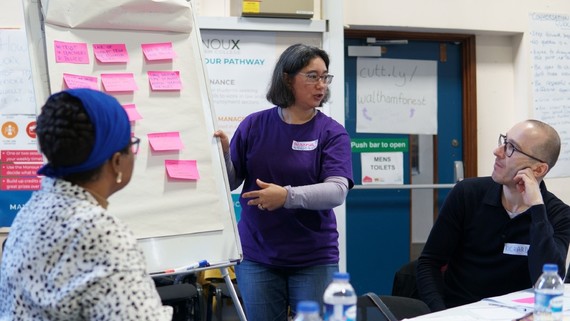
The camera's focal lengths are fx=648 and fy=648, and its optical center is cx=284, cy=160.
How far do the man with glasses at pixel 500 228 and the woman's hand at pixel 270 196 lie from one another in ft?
2.20

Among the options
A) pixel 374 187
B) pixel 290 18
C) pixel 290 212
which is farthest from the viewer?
pixel 374 187

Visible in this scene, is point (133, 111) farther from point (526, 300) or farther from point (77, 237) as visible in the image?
point (526, 300)

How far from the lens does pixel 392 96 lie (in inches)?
172

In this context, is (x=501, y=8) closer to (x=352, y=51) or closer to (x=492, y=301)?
(x=352, y=51)

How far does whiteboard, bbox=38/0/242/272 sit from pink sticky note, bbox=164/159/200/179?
1 centimetres

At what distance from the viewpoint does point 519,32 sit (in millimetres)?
4438

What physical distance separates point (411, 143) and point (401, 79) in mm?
447

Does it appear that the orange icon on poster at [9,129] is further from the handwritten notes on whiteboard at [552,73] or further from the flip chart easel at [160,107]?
the handwritten notes on whiteboard at [552,73]

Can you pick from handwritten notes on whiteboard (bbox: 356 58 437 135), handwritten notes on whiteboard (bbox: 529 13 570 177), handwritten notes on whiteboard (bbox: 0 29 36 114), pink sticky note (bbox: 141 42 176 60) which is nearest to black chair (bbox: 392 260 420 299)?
pink sticky note (bbox: 141 42 176 60)

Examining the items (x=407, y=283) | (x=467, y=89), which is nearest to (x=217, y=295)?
(x=407, y=283)

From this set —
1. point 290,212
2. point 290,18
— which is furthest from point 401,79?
point 290,212

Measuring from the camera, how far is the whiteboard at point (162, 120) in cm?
220

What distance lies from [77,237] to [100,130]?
211 millimetres

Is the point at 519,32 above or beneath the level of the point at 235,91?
→ above
